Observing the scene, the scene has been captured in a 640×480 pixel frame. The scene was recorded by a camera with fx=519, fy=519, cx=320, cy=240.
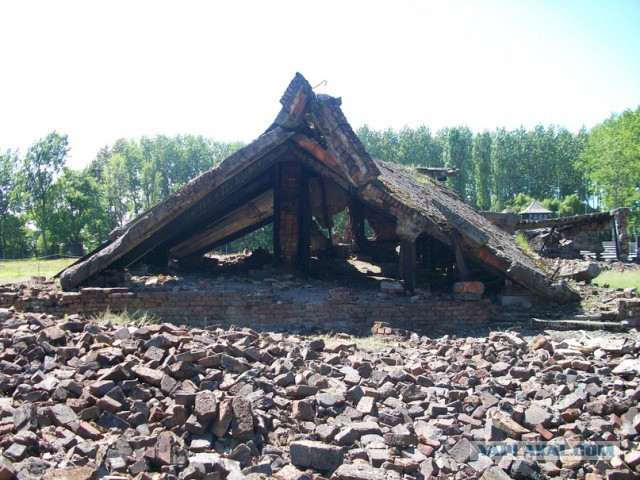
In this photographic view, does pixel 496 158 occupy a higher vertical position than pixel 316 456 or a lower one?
higher

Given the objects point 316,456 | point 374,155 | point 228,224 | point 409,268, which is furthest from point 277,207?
point 374,155

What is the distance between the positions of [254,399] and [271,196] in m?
8.58

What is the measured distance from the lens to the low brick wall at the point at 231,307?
8.74m

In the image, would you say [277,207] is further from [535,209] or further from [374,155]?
[374,155]

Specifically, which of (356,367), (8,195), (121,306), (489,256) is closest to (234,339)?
(356,367)

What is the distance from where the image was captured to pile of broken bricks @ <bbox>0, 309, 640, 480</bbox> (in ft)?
12.1

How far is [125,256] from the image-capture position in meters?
9.51

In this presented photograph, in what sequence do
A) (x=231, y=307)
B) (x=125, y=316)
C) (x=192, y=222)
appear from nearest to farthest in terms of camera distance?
1. (x=125, y=316)
2. (x=231, y=307)
3. (x=192, y=222)

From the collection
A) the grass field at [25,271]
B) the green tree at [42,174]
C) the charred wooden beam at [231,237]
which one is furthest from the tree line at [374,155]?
the charred wooden beam at [231,237]

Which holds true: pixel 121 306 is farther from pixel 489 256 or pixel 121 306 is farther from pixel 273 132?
pixel 489 256

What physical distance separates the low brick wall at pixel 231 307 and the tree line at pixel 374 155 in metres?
31.4

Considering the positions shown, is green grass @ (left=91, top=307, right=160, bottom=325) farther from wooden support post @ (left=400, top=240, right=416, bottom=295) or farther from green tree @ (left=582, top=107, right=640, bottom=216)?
green tree @ (left=582, top=107, right=640, bottom=216)

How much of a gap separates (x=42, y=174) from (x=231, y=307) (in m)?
36.9

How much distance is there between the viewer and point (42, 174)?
129 feet
